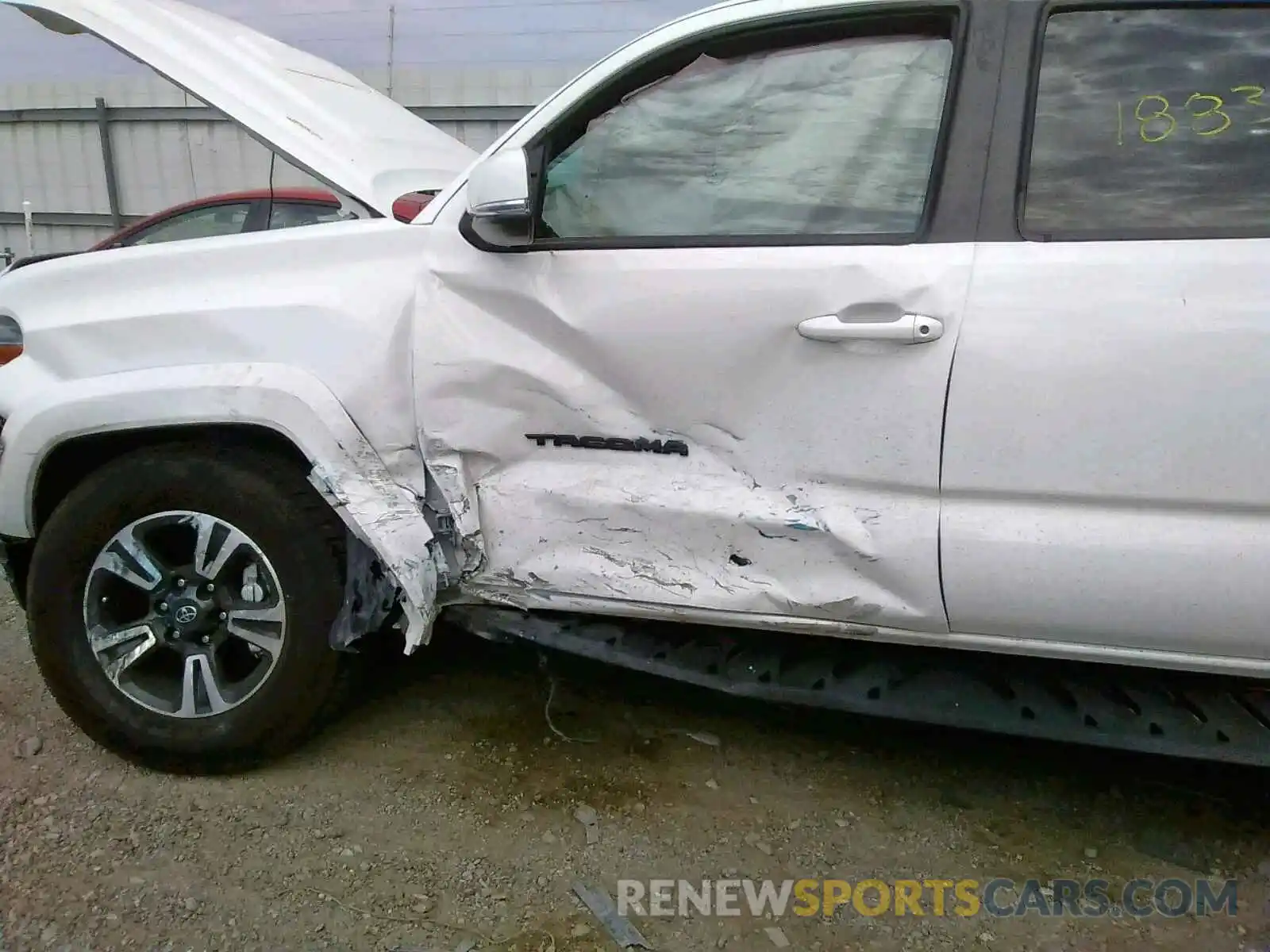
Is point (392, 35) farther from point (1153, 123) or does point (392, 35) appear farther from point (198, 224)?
point (1153, 123)

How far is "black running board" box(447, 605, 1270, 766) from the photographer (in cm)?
219

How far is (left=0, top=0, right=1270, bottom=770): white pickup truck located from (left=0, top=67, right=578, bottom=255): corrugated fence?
514 centimetres

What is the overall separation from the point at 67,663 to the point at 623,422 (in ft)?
5.38


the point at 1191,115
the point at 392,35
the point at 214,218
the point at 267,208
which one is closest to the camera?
the point at 1191,115

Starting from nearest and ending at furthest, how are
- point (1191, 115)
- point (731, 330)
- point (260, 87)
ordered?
point (1191, 115) < point (731, 330) < point (260, 87)

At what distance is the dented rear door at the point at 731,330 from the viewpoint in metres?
2.12

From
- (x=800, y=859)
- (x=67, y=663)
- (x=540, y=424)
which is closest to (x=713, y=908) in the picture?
(x=800, y=859)

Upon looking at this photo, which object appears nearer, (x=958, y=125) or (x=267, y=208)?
(x=958, y=125)

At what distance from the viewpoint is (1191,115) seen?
202 centimetres

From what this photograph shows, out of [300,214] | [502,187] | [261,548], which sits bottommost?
[261,548]

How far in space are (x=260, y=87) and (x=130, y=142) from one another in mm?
7366

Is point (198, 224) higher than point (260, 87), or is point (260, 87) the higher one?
point (260, 87)

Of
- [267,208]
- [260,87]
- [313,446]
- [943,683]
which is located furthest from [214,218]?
[943,683]

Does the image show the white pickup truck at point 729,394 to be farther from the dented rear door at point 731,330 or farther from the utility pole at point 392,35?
the utility pole at point 392,35
